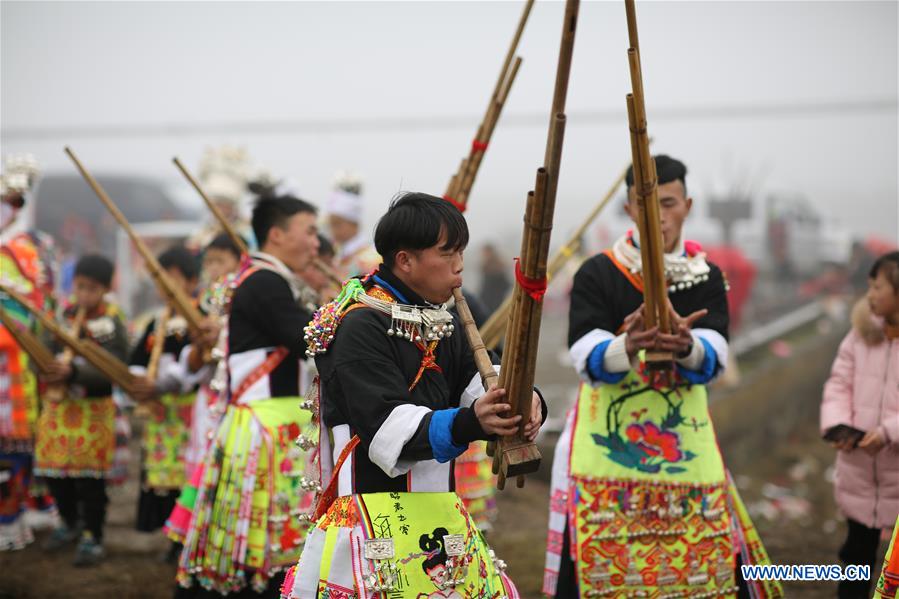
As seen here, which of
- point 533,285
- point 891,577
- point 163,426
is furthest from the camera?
point 163,426

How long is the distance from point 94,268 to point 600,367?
3454 millimetres

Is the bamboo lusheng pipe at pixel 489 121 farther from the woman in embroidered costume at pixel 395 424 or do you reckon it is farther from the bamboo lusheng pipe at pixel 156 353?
the bamboo lusheng pipe at pixel 156 353

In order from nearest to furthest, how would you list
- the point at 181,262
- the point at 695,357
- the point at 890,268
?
the point at 695,357 < the point at 890,268 < the point at 181,262

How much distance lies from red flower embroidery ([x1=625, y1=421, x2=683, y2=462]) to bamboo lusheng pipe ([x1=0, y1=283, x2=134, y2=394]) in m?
3.05

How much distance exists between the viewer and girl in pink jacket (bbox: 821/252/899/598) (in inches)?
162

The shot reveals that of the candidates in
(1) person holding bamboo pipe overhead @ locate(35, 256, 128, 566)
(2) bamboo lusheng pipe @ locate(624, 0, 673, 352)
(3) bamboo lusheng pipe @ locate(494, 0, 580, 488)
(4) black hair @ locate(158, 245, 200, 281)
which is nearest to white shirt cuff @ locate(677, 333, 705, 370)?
(2) bamboo lusheng pipe @ locate(624, 0, 673, 352)

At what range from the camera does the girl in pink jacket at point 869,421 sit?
4109mm

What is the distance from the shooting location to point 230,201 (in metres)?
7.70

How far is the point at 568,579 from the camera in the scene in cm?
372

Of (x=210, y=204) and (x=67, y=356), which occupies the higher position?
(x=210, y=204)

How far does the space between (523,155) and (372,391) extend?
8.14 metres

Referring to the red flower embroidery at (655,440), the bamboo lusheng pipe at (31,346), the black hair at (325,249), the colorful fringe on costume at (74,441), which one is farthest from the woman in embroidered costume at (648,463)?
the bamboo lusheng pipe at (31,346)

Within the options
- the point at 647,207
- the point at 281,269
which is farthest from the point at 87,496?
the point at 647,207

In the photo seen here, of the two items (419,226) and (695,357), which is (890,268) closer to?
(695,357)
